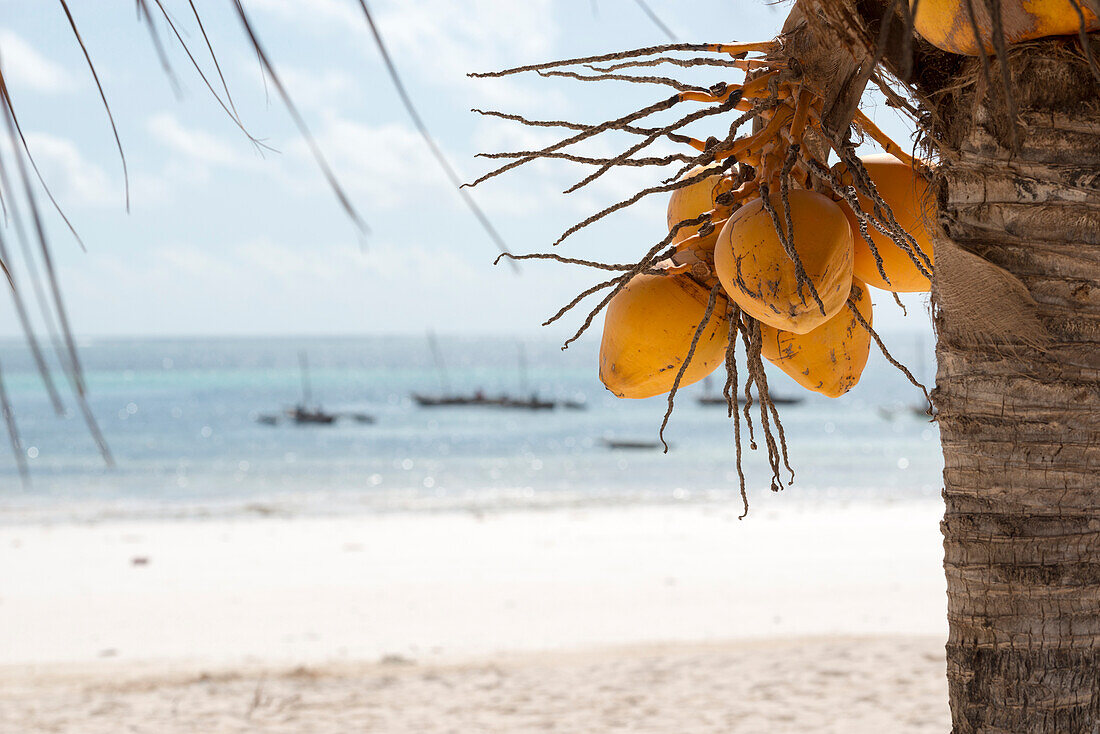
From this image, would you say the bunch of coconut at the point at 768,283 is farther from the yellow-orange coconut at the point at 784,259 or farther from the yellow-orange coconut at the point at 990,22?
the yellow-orange coconut at the point at 990,22

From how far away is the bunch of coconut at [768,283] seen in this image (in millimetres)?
995

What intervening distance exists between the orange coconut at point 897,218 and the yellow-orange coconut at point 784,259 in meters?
0.14

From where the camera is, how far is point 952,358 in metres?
1.13

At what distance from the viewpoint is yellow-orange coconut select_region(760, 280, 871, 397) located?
3.84 ft

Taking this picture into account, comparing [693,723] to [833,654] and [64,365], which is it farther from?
[64,365]

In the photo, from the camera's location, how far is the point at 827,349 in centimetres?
118

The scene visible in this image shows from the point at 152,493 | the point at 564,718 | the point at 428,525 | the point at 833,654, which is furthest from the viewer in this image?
the point at 152,493

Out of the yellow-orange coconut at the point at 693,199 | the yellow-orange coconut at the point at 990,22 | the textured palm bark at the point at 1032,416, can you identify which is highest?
the yellow-orange coconut at the point at 990,22

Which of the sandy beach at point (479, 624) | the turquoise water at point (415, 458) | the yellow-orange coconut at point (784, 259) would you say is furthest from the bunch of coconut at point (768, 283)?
the turquoise water at point (415, 458)

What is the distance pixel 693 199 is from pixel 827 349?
252 mm

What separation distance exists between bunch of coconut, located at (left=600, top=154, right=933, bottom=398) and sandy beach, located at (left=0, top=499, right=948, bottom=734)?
14.2 ft

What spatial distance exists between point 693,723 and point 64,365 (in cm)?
505

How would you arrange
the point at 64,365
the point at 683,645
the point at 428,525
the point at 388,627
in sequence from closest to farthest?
the point at 64,365
the point at 683,645
the point at 388,627
the point at 428,525

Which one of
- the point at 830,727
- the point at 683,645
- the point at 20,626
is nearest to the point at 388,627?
the point at 683,645
